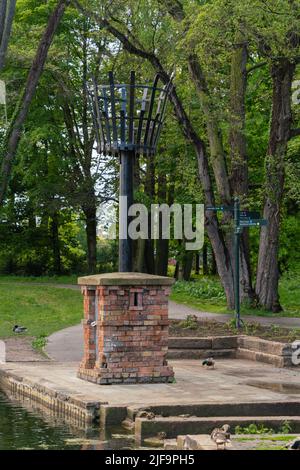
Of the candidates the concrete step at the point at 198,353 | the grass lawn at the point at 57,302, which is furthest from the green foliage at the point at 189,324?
the grass lawn at the point at 57,302

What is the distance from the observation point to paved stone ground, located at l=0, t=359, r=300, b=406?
13.0m

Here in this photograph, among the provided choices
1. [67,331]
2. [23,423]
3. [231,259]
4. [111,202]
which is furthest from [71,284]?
[23,423]

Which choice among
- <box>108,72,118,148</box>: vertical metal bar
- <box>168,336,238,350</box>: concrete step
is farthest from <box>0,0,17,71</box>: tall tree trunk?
<box>108,72,118,148</box>: vertical metal bar

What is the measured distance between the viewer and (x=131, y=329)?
1451cm

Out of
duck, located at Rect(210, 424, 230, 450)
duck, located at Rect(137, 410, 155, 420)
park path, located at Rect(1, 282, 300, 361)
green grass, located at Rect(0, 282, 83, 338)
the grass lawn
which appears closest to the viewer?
duck, located at Rect(210, 424, 230, 450)

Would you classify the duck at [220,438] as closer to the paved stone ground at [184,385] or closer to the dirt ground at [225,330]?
the paved stone ground at [184,385]

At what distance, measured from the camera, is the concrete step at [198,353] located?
61.0 ft

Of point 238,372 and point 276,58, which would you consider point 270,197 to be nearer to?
point 276,58

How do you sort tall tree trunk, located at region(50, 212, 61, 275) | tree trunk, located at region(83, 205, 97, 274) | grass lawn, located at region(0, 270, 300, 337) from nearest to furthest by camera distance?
grass lawn, located at region(0, 270, 300, 337), tree trunk, located at region(83, 205, 97, 274), tall tree trunk, located at region(50, 212, 61, 275)

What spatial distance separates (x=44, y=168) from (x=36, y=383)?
26555 millimetres

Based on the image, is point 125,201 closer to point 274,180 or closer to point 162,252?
point 274,180

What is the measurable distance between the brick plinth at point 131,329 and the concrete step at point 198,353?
384 centimetres

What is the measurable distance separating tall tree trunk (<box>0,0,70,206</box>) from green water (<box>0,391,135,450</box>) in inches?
591

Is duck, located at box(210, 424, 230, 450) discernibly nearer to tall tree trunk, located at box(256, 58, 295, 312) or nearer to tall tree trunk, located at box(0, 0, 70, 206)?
tall tree trunk, located at box(256, 58, 295, 312)
